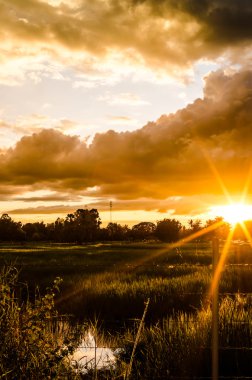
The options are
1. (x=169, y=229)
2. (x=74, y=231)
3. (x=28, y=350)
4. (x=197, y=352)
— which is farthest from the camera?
(x=74, y=231)

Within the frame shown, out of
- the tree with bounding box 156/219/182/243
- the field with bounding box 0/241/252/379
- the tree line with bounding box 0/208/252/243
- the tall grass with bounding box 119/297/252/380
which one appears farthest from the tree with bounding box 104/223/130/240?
the tall grass with bounding box 119/297/252/380

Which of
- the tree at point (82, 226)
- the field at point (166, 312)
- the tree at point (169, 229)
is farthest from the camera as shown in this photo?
the tree at point (82, 226)

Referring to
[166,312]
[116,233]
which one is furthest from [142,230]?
[166,312]

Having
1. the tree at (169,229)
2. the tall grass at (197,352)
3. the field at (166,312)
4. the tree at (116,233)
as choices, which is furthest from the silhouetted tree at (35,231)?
the tall grass at (197,352)

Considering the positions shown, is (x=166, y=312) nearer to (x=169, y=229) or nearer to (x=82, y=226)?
(x=169, y=229)

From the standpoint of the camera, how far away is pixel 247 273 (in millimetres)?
20609

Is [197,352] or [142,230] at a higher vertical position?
[142,230]

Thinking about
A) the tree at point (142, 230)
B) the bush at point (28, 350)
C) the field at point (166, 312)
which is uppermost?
the tree at point (142, 230)

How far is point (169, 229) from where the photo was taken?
110 metres

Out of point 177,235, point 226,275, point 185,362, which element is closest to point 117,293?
point 226,275

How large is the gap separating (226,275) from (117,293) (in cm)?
552

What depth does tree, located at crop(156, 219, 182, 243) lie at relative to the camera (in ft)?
362

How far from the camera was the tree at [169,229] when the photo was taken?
110 meters

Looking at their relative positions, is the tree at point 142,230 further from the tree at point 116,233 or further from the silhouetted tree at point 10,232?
the silhouetted tree at point 10,232
